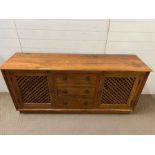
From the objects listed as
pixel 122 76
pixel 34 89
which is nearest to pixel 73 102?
pixel 34 89

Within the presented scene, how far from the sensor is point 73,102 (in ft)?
5.76

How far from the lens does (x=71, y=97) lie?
1708mm

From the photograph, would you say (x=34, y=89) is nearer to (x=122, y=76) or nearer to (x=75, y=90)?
(x=75, y=90)

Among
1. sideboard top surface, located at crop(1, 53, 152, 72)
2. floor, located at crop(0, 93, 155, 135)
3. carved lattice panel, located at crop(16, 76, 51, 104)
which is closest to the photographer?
sideboard top surface, located at crop(1, 53, 152, 72)

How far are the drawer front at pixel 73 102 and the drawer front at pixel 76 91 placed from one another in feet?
0.27

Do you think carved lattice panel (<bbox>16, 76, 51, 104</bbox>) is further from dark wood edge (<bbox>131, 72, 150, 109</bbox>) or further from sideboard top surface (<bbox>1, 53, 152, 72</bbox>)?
dark wood edge (<bbox>131, 72, 150, 109</bbox>)

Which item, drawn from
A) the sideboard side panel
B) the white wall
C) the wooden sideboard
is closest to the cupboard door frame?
the wooden sideboard

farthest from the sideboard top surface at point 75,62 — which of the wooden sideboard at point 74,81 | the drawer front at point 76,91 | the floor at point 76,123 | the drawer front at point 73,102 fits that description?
the floor at point 76,123

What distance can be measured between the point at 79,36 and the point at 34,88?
84 cm

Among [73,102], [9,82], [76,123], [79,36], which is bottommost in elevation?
[76,123]

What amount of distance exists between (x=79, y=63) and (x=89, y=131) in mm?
823

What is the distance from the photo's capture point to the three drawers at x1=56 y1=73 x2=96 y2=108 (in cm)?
152
